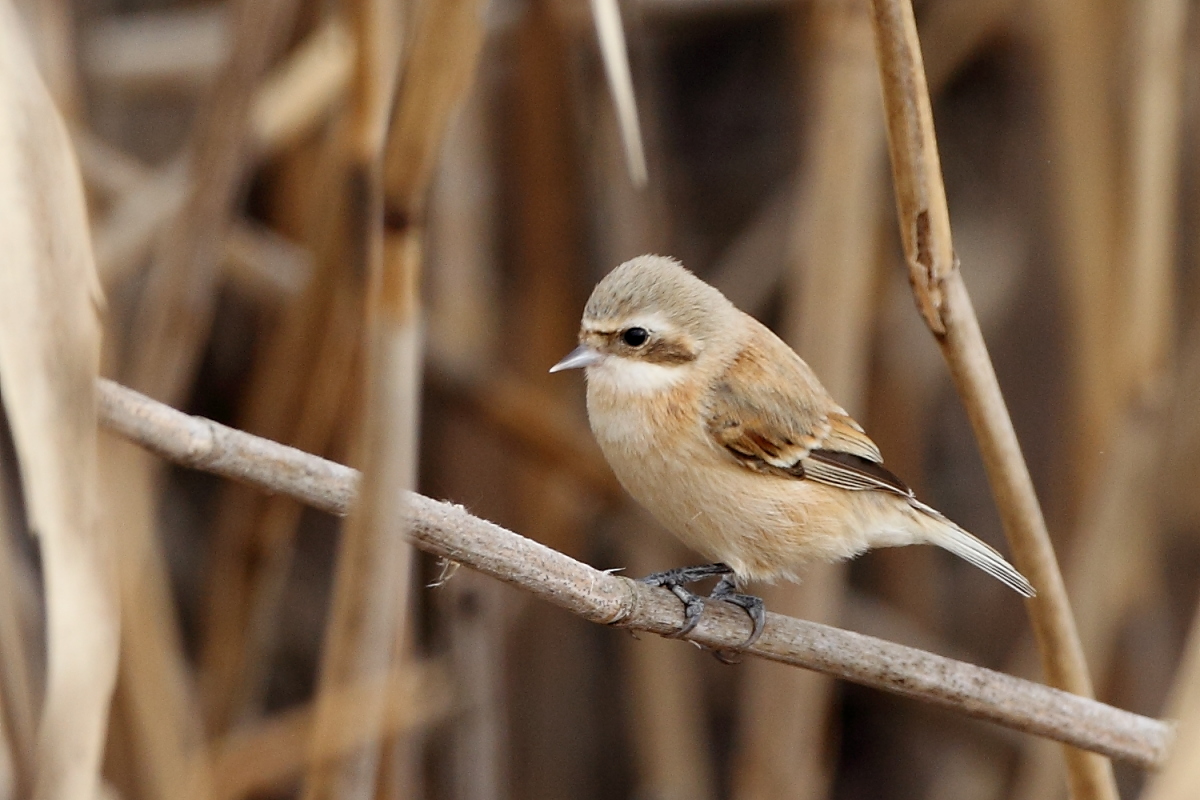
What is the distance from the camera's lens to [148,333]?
10.8ft

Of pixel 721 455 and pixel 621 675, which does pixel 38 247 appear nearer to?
pixel 721 455

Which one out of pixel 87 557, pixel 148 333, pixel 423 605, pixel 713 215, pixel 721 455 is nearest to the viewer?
pixel 87 557

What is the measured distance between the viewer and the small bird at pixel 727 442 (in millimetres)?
2500

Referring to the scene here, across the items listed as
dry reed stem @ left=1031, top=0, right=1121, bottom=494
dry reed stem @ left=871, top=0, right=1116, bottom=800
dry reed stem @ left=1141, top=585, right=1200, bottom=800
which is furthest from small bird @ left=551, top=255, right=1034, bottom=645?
dry reed stem @ left=1031, top=0, right=1121, bottom=494

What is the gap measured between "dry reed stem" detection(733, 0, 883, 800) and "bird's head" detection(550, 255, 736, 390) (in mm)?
452

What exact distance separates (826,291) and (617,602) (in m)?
1.29

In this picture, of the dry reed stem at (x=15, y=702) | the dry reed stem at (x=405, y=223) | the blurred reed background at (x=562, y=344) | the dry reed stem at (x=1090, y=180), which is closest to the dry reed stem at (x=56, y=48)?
the blurred reed background at (x=562, y=344)

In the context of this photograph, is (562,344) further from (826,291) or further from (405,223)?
(405,223)

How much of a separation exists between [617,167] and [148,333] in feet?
5.10

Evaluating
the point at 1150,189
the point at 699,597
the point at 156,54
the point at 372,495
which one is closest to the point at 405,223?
the point at 372,495

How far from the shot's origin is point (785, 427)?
264 cm

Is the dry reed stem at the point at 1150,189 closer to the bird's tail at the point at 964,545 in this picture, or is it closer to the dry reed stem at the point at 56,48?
the bird's tail at the point at 964,545

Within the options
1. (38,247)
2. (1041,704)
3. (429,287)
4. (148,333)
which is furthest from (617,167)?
(38,247)

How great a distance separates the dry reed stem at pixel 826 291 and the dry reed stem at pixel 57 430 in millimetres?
1996
